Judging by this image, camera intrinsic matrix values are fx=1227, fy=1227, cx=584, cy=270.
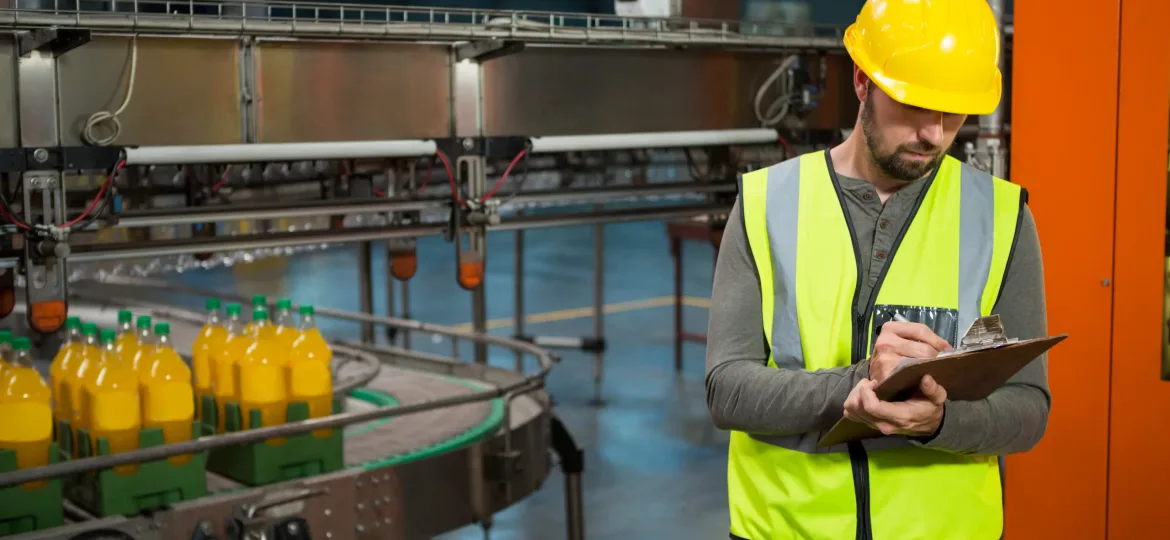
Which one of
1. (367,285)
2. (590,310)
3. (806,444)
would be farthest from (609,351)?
(806,444)

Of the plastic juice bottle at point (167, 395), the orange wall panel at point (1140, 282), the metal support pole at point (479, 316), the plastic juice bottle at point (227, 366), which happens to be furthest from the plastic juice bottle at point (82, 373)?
the metal support pole at point (479, 316)

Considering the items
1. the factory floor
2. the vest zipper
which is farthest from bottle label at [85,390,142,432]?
the factory floor

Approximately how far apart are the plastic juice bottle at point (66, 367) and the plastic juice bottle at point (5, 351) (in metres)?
0.15

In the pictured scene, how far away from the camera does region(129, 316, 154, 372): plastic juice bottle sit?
3.10 meters

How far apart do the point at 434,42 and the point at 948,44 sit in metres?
2.28

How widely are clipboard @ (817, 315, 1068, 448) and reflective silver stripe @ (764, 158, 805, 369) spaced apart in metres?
0.13

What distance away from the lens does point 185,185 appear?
3.80 m

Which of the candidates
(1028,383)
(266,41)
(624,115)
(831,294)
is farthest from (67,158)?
(1028,383)

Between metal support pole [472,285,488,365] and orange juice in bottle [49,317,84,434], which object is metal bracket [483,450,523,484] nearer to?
orange juice in bottle [49,317,84,434]

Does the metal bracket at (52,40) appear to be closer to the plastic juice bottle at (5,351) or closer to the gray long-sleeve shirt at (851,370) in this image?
the plastic juice bottle at (5,351)

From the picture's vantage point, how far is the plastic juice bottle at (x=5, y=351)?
294 cm

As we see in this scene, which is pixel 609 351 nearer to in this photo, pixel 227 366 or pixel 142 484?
pixel 227 366

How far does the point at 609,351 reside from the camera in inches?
389

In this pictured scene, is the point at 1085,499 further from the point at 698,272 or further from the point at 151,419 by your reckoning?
the point at 698,272
